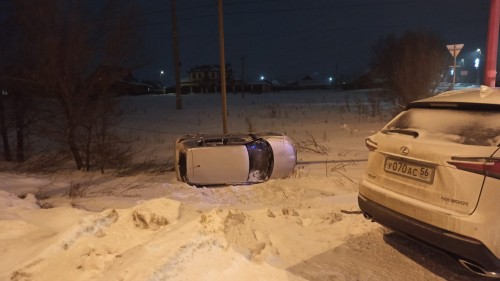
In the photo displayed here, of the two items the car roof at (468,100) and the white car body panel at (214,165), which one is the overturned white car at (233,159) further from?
the car roof at (468,100)

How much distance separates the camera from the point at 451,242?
11.0ft

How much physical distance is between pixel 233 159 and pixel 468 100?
14.9ft

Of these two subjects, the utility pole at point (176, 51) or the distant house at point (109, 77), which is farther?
the utility pole at point (176, 51)

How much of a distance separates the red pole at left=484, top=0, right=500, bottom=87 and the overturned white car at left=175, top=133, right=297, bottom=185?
3623 millimetres

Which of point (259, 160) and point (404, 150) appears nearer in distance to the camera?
point (404, 150)

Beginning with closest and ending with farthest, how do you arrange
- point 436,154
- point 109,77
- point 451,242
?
point 451,242 → point 436,154 → point 109,77

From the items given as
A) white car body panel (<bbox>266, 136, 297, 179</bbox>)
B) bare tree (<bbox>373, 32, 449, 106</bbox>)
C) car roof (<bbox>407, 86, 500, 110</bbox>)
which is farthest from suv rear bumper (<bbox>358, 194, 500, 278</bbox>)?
bare tree (<bbox>373, 32, 449, 106</bbox>)

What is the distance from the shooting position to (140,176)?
9.71m

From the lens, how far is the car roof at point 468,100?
3.63 metres

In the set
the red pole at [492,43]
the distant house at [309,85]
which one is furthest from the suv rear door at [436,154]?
the distant house at [309,85]

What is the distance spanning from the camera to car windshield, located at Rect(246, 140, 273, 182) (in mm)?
7930

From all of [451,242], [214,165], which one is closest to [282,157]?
[214,165]

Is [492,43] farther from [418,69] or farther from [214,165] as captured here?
[418,69]

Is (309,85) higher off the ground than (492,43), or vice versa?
(309,85)
